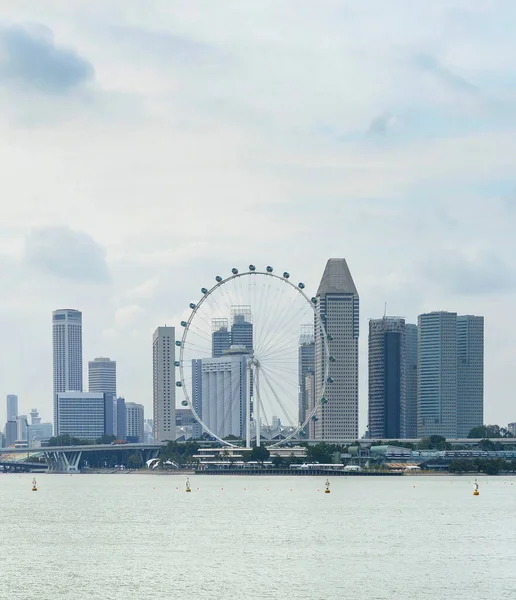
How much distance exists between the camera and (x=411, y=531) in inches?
4102

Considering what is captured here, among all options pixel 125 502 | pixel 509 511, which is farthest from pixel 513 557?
pixel 125 502

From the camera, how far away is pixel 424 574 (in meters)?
77.6

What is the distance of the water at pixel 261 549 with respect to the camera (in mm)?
72375

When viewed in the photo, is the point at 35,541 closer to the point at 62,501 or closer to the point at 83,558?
the point at 83,558

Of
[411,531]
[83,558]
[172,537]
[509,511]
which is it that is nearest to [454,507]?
[509,511]

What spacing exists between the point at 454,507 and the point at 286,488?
5247 centimetres

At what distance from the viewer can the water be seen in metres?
72.4

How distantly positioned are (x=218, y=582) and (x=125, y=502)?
252 ft

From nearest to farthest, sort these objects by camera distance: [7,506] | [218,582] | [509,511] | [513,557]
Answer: [218,582], [513,557], [509,511], [7,506]

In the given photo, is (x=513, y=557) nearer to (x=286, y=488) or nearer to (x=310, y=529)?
(x=310, y=529)

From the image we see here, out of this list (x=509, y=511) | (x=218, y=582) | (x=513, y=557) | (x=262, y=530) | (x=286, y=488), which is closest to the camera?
(x=218, y=582)

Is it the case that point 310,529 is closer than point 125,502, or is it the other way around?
point 310,529

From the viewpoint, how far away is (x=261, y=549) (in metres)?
90.8

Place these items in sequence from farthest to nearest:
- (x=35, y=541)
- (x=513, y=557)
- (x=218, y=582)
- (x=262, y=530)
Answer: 1. (x=262, y=530)
2. (x=35, y=541)
3. (x=513, y=557)
4. (x=218, y=582)
